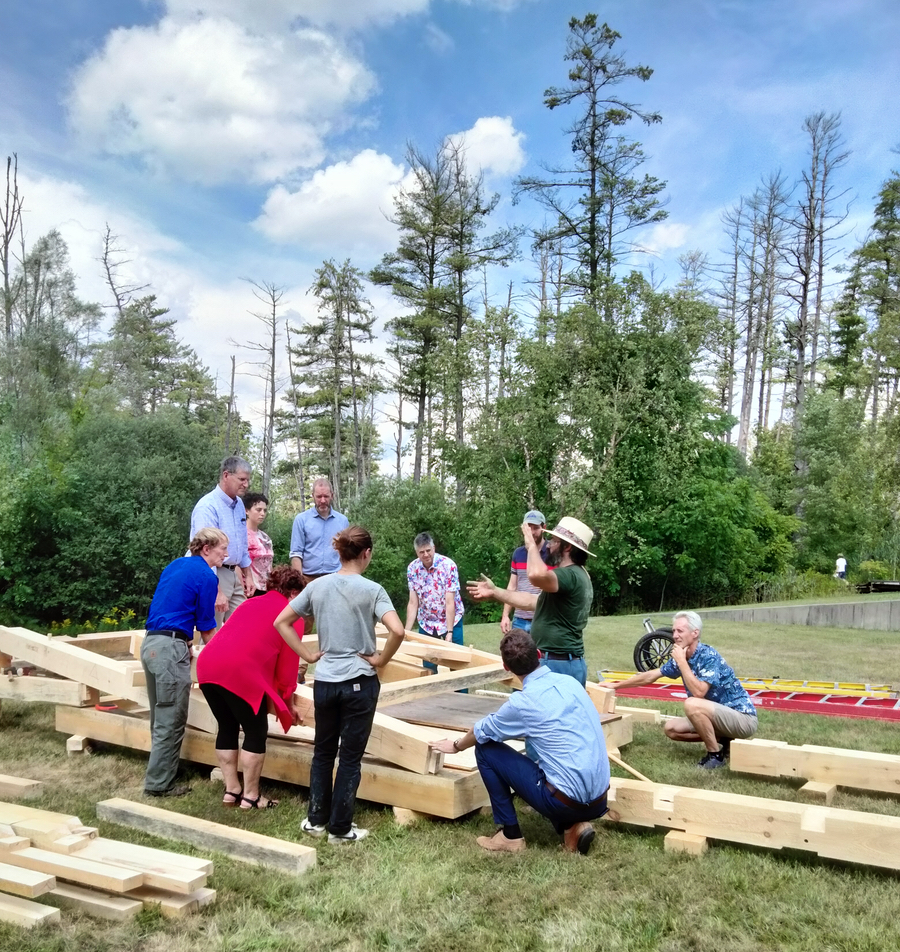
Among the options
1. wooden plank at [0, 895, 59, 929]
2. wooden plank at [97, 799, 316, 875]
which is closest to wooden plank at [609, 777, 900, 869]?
wooden plank at [97, 799, 316, 875]

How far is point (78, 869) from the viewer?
3.38 metres

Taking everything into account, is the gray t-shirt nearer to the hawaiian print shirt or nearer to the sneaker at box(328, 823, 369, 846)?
the sneaker at box(328, 823, 369, 846)

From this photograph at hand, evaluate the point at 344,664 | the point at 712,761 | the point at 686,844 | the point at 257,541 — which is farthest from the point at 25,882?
the point at 712,761

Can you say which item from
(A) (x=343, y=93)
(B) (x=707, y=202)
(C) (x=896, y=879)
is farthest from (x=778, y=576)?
(C) (x=896, y=879)

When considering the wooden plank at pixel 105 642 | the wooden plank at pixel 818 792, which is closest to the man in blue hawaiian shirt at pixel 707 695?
the wooden plank at pixel 818 792

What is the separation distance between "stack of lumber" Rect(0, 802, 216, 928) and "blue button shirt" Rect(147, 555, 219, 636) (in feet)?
4.71

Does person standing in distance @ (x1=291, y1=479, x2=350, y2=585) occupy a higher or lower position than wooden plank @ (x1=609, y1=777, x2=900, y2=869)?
higher

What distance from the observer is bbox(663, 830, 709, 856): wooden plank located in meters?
3.98

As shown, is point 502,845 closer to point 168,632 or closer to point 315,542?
point 168,632

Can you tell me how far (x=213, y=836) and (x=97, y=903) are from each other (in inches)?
28.5

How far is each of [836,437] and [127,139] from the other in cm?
2593

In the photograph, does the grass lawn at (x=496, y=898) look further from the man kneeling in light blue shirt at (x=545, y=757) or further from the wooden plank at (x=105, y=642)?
the wooden plank at (x=105, y=642)

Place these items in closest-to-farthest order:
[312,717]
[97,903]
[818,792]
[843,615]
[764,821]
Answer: [97,903], [764,821], [818,792], [312,717], [843,615]

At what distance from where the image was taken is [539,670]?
4145 millimetres
